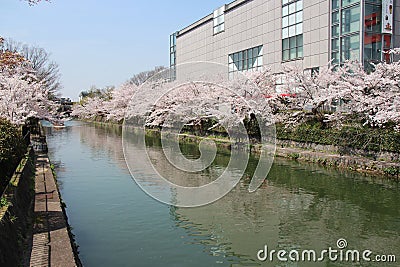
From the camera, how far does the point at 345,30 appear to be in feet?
78.7

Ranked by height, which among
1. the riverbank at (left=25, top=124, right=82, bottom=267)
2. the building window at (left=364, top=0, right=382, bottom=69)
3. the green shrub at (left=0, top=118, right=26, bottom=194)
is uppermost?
the building window at (left=364, top=0, right=382, bottom=69)

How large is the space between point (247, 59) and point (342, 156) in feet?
64.7

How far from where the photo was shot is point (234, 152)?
22234mm

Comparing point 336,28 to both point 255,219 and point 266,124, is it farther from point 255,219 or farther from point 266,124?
point 255,219

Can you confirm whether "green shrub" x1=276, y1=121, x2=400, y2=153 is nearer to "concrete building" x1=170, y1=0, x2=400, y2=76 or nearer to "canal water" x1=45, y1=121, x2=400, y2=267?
"canal water" x1=45, y1=121, x2=400, y2=267

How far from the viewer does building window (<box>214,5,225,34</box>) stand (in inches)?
1475

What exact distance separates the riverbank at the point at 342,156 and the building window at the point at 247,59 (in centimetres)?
1302

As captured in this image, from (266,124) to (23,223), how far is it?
17.7m

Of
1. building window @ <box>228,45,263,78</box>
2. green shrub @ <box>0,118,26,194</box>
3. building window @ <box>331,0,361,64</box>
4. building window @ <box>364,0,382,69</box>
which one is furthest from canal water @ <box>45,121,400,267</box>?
building window @ <box>228,45,263,78</box>

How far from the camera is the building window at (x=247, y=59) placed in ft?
106

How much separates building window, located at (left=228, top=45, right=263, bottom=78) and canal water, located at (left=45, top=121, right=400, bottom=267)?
770 inches

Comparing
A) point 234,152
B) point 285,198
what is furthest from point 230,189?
point 234,152

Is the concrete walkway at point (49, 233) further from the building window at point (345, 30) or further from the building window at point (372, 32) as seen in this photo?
the building window at point (372, 32)

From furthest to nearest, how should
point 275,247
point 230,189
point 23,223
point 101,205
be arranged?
1. point 230,189
2. point 101,205
3. point 275,247
4. point 23,223
